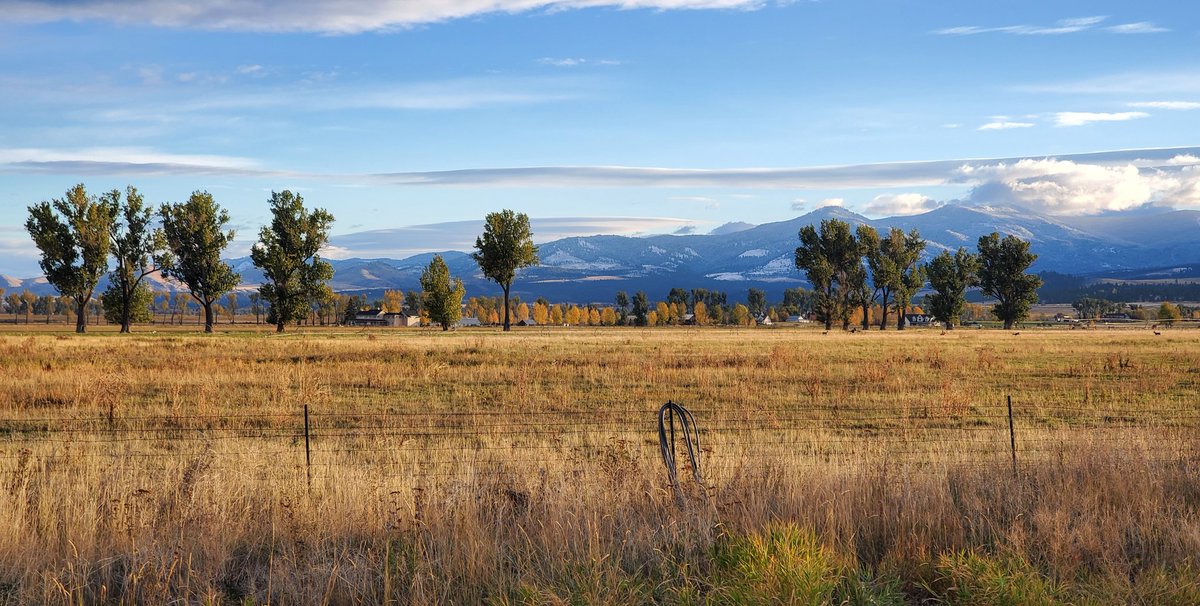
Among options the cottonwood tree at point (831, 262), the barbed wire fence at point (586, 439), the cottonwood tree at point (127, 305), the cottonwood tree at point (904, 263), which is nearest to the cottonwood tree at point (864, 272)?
the cottonwood tree at point (831, 262)

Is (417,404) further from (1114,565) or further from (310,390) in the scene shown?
(1114,565)

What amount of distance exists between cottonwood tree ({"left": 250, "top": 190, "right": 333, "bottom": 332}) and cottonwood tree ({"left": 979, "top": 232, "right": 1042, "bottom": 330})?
81795 millimetres

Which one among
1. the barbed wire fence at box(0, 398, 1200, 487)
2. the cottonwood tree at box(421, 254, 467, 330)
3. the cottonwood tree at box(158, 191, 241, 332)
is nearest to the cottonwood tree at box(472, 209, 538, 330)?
the cottonwood tree at box(421, 254, 467, 330)

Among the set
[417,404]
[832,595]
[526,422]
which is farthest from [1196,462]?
[417,404]

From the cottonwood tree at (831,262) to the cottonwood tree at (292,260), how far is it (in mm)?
58105

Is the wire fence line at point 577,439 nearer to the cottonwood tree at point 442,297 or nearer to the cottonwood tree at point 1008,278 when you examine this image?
the cottonwood tree at point 442,297

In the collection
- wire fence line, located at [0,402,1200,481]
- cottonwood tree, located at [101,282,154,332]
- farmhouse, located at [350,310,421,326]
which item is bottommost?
wire fence line, located at [0,402,1200,481]

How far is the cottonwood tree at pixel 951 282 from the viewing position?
116 meters

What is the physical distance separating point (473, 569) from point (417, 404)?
47.2ft

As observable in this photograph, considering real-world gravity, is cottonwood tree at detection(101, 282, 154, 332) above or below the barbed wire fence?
above

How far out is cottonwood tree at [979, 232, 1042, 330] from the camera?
118 metres

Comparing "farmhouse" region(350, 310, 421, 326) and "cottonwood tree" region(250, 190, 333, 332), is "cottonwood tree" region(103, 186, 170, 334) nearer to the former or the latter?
"cottonwood tree" region(250, 190, 333, 332)

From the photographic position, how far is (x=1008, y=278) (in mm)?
119750

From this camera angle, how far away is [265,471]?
1182 centimetres
